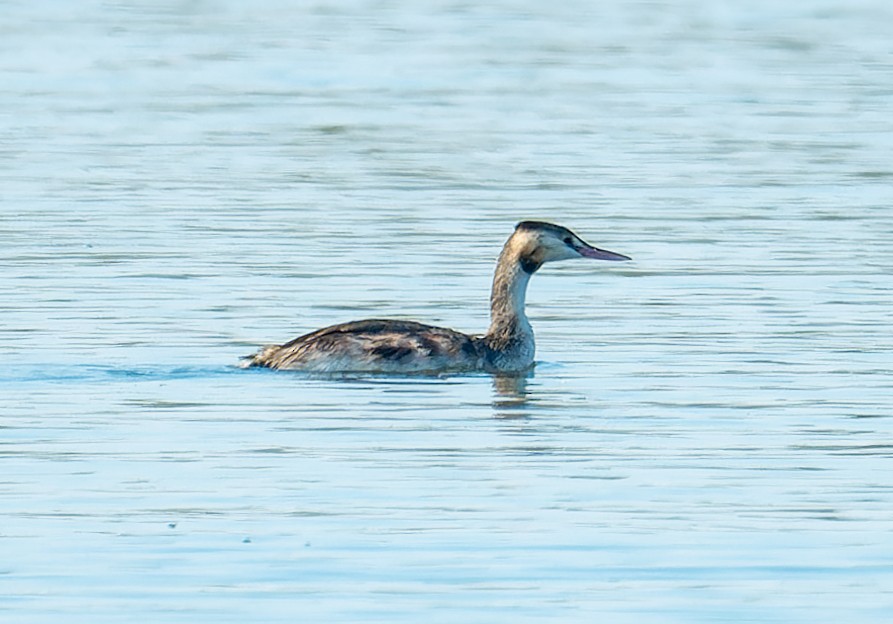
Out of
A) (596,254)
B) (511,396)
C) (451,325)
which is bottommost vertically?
(451,325)

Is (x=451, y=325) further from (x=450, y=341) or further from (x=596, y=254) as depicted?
(x=450, y=341)

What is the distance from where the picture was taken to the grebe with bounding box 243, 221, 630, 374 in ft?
51.1

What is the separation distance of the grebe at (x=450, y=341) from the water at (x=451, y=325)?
0.53ft

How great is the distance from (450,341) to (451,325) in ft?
5.95

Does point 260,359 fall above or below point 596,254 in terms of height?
below

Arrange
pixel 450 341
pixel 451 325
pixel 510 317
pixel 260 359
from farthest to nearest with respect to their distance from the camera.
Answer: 1. pixel 451 325
2. pixel 510 317
3. pixel 450 341
4. pixel 260 359

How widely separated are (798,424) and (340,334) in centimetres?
299

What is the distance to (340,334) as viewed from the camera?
1557 cm

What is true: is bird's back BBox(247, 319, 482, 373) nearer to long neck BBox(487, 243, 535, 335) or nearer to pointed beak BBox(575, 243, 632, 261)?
long neck BBox(487, 243, 535, 335)

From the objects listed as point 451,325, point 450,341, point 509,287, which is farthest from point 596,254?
point 451,325

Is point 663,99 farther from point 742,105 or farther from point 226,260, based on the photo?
point 226,260

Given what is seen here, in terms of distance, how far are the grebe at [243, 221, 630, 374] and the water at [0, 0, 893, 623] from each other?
16 cm

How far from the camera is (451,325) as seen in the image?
58.3ft

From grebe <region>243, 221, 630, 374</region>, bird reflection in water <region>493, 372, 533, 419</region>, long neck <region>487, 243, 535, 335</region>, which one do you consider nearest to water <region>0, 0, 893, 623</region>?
bird reflection in water <region>493, 372, 533, 419</region>
